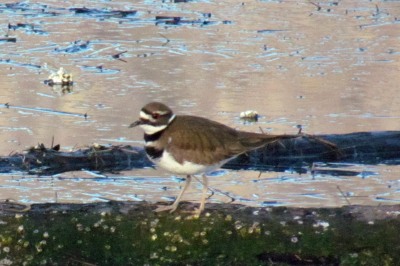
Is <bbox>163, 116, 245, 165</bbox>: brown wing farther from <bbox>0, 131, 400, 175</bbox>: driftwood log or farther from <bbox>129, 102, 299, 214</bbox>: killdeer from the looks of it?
<bbox>0, 131, 400, 175</bbox>: driftwood log

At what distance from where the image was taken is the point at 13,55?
402 inches

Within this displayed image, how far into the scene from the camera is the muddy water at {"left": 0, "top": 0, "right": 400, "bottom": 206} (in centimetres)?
666

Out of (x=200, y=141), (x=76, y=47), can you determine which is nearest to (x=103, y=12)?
(x=76, y=47)

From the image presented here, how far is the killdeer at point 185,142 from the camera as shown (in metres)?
4.95

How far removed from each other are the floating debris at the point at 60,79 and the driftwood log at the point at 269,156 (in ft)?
7.29

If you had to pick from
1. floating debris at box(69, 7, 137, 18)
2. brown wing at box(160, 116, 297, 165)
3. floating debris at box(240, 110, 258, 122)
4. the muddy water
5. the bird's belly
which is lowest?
floating debris at box(69, 7, 137, 18)

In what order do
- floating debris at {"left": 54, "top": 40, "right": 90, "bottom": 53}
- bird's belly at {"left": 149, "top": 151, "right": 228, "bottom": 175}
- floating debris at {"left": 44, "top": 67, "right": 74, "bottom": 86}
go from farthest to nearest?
floating debris at {"left": 54, "top": 40, "right": 90, "bottom": 53} → floating debris at {"left": 44, "top": 67, "right": 74, "bottom": 86} → bird's belly at {"left": 149, "top": 151, "right": 228, "bottom": 175}

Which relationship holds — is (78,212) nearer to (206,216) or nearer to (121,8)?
(206,216)

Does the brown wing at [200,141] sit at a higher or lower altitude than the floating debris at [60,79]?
higher

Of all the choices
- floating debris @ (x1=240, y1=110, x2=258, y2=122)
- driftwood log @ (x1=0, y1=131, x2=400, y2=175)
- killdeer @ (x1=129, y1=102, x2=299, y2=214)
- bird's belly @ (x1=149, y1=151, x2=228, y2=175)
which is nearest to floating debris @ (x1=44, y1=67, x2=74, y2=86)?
floating debris @ (x1=240, y1=110, x2=258, y2=122)

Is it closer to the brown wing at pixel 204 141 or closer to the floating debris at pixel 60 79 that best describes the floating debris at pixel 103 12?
the floating debris at pixel 60 79

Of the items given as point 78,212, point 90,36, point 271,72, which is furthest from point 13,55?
point 78,212

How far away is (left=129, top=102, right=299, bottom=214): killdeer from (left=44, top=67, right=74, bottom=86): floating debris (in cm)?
405

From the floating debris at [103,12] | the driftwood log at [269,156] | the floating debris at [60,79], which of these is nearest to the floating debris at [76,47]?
the floating debris at [60,79]
